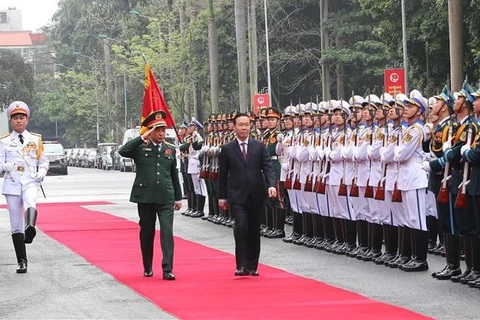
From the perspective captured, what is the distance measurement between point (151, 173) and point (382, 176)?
112 inches

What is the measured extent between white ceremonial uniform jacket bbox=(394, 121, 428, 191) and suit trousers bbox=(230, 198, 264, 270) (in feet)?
5.56

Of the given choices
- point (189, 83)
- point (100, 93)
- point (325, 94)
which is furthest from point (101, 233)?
point (100, 93)

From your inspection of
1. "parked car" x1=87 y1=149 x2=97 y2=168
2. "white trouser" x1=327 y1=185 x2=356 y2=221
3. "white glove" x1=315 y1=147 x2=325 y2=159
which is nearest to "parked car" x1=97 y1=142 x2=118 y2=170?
"parked car" x1=87 y1=149 x2=97 y2=168

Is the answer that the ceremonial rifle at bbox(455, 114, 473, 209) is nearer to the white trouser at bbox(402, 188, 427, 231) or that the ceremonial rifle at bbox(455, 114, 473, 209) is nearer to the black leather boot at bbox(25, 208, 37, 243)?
the white trouser at bbox(402, 188, 427, 231)

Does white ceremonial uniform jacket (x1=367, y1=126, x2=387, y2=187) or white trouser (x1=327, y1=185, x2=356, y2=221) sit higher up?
white ceremonial uniform jacket (x1=367, y1=126, x2=387, y2=187)

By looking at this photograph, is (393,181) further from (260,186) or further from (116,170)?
(116,170)

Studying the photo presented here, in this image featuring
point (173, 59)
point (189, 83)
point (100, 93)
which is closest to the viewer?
point (189, 83)

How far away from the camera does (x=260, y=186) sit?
618 inches

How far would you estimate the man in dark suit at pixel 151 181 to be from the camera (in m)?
15.3

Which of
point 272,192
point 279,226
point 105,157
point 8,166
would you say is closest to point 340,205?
point 272,192

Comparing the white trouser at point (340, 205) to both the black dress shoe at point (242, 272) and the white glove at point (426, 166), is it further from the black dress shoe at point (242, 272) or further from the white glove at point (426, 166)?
the black dress shoe at point (242, 272)

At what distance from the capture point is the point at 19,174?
16.0 metres

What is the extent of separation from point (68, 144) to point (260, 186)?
448 feet

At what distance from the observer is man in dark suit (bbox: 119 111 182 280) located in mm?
15312
